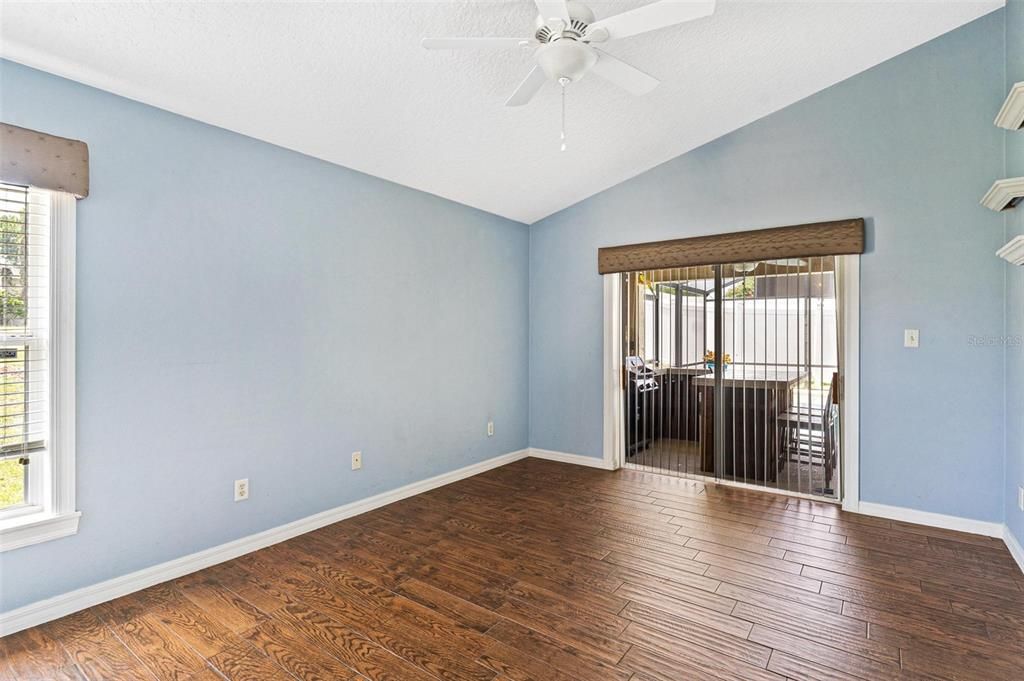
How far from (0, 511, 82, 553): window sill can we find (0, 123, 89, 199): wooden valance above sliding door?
1448 millimetres

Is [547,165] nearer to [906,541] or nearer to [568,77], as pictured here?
[568,77]

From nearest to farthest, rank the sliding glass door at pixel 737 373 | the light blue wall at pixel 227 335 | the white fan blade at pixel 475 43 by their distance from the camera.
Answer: the white fan blade at pixel 475 43, the light blue wall at pixel 227 335, the sliding glass door at pixel 737 373

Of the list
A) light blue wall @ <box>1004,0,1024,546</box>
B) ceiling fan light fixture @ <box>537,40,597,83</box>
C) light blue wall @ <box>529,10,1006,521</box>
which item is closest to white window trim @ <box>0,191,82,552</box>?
ceiling fan light fixture @ <box>537,40,597,83</box>

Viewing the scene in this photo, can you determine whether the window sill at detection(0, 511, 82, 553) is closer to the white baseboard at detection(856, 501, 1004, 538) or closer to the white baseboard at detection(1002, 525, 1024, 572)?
the white baseboard at detection(856, 501, 1004, 538)

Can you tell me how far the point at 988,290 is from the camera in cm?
317

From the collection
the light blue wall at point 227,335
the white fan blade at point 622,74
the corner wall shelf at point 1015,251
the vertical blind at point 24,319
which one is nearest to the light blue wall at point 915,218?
the corner wall shelf at point 1015,251

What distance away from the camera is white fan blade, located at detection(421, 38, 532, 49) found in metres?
1.91

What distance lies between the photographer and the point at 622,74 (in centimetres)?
→ 229

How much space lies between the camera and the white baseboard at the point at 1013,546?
2.72m

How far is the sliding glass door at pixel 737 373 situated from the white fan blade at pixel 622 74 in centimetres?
226

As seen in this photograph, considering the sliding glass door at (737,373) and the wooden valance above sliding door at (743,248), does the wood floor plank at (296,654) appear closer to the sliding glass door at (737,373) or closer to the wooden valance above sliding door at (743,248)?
the sliding glass door at (737,373)

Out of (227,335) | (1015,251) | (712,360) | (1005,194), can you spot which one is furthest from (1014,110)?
(227,335)

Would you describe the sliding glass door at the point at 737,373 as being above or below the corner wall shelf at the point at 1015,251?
below

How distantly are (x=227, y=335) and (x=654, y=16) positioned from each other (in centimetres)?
262
